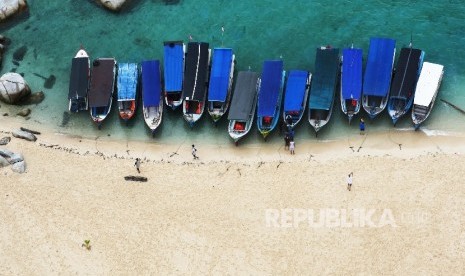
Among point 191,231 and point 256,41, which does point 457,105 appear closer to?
point 256,41

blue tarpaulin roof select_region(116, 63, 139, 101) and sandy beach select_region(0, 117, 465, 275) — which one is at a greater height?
blue tarpaulin roof select_region(116, 63, 139, 101)

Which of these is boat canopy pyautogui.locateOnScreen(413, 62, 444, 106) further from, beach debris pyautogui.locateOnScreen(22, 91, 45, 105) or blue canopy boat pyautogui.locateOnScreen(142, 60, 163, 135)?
beach debris pyautogui.locateOnScreen(22, 91, 45, 105)

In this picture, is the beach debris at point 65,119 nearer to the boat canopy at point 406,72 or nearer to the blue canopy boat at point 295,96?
the blue canopy boat at point 295,96

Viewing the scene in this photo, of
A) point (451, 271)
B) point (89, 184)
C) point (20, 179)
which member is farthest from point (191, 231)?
point (451, 271)

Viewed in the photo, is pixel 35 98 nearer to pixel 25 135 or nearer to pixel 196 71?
pixel 25 135

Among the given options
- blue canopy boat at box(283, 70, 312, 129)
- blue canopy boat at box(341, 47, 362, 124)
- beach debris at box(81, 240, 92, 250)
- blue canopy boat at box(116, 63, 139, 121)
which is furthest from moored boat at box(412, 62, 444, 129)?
beach debris at box(81, 240, 92, 250)
